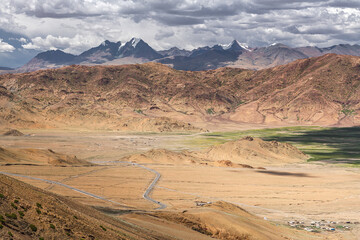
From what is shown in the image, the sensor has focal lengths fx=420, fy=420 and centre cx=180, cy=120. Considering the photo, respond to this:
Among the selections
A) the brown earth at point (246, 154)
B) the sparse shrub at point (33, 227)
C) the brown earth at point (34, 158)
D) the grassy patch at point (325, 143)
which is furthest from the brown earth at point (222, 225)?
the grassy patch at point (325, 143)

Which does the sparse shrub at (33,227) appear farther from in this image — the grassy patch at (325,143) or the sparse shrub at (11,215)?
the grassy patch at (325,143)

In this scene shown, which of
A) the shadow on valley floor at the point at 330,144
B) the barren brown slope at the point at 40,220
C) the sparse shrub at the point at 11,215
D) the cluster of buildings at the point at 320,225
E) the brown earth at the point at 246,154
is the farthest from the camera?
the shadow on valley floor at the point at 330,144

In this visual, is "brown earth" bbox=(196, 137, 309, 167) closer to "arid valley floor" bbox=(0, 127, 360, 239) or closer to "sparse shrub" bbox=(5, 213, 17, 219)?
"arid valley floor" bbox=(0, 127, 360, 239)

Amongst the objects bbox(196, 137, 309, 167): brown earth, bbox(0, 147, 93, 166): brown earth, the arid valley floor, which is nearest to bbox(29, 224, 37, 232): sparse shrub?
the arid valley floor

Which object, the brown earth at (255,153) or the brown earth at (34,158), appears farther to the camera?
the brown earth at (255,153)

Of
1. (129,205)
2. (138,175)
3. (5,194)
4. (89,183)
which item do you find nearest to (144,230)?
(5,194)

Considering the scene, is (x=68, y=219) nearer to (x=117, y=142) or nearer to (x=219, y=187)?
(x=219, y=187)

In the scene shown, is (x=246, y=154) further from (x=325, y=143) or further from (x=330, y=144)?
(x=325, y=143)
